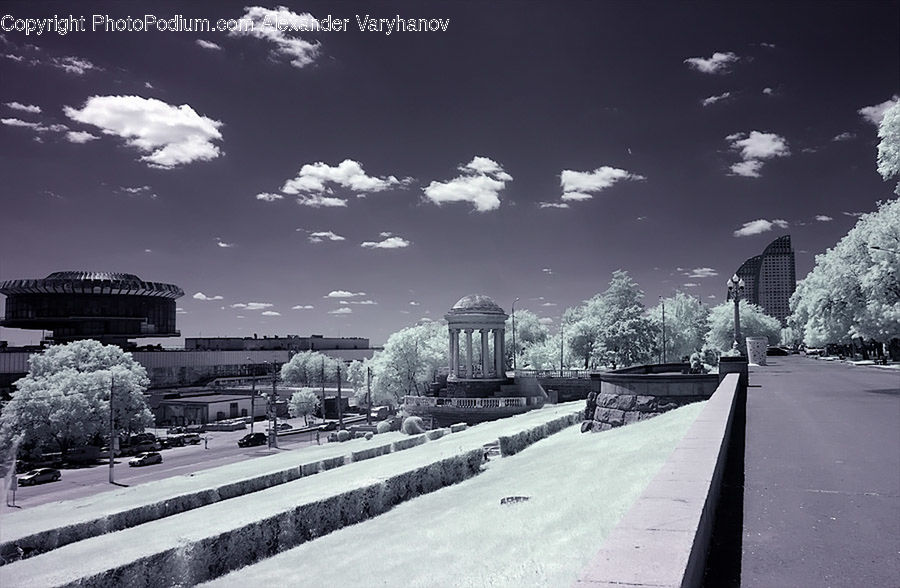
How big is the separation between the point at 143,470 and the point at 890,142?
49.9 metres

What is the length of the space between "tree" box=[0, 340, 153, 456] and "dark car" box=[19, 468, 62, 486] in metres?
7.55

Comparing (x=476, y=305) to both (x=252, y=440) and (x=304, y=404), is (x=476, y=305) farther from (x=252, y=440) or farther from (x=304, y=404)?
(x=304, y=404)

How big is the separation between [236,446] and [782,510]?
59407 millimetres

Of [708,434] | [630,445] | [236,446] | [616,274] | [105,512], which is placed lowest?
[236,446]

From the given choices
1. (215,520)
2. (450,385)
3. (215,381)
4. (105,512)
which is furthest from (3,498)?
(215,381)

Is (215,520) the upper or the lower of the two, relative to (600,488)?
lower

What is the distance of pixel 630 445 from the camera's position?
15109 mm

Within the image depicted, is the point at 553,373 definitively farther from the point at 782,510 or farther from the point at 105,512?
the point at 782,510

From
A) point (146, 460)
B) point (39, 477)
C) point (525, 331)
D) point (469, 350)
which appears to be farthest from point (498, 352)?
point (525, 331)

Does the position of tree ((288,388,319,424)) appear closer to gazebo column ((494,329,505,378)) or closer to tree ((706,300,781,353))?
gazebo column ((494,329,505,378))

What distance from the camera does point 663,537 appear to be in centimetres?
402

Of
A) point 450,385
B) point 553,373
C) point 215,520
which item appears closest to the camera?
point 215,520

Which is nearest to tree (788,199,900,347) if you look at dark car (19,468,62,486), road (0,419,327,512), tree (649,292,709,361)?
tree (649,292,709,361)

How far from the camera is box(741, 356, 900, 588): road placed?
5.79m
